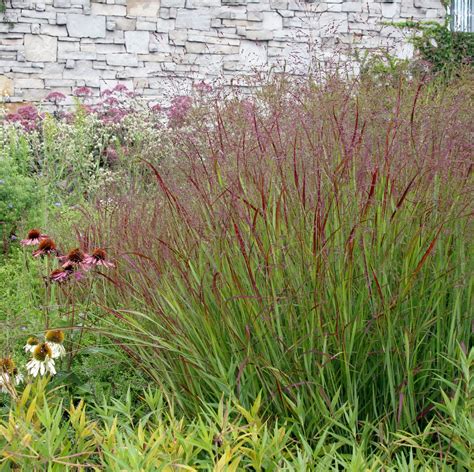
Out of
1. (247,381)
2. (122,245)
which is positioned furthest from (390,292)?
(122,245)

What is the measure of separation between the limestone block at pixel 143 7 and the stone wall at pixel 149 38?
14mm

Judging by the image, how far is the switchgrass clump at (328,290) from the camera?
8.45 ft

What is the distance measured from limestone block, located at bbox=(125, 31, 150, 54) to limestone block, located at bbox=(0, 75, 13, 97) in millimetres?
1749

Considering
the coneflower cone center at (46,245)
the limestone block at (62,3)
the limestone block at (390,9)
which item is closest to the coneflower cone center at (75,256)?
the coneflower cone center at (46,245)

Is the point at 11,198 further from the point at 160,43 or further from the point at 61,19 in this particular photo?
the point at 160,43

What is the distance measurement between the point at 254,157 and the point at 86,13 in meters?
8.55

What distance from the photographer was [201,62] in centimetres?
1180

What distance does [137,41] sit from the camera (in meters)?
11.3

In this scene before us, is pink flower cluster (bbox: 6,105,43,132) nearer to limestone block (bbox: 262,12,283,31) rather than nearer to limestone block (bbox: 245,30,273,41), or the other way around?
limestone block (bbox: 245,30,273,41)

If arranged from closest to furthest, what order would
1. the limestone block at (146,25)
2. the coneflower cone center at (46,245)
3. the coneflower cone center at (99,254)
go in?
1. the coneflower cone center at (99,254)
2. the coneflower cone center at (46,245)
3. the limestone block at (146,25)

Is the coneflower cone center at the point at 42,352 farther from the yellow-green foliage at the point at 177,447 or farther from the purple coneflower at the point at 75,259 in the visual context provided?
the purple coneflower at the point at 75,259

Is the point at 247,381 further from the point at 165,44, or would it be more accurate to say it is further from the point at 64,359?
the point at 165,44

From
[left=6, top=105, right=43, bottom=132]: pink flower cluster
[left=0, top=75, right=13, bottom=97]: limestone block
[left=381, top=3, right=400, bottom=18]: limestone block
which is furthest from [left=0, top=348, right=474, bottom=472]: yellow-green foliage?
[left=381, top=3, right=400, bottom=18]: limestone block

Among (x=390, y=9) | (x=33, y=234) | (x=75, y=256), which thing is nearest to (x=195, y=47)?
(x=390, y=9)
